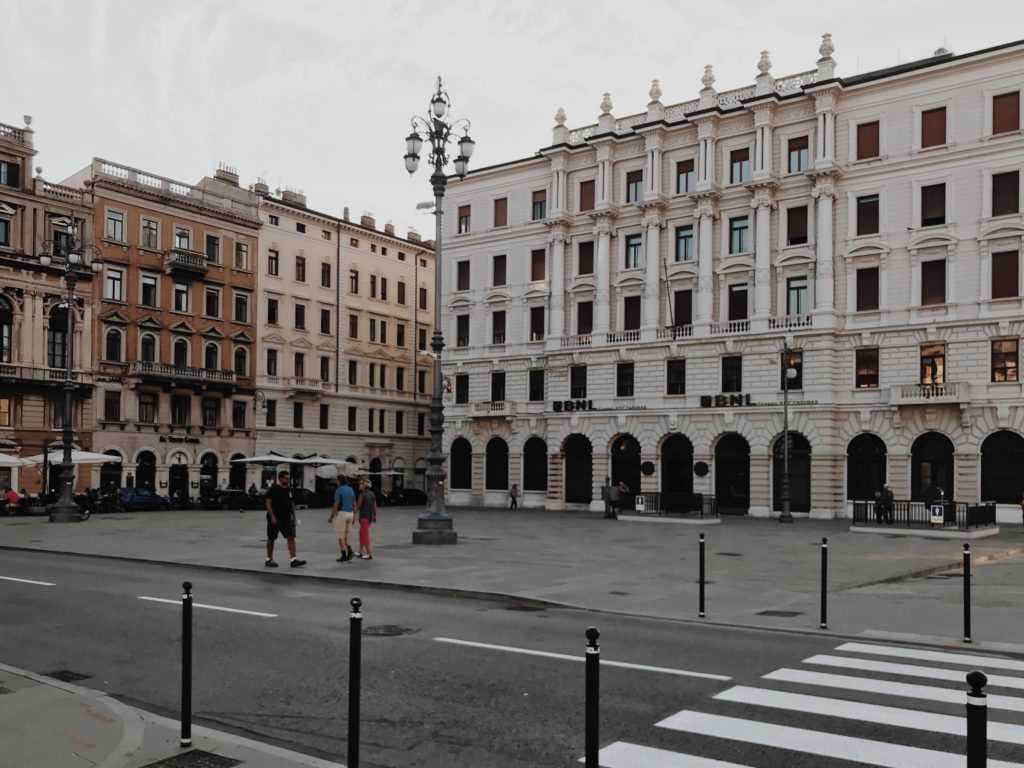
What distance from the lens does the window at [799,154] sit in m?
46.3

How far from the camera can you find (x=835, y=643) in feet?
35.7

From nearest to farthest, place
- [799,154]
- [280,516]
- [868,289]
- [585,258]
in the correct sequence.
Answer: [280,516] < [868,289] < [799,154] < [585,258]

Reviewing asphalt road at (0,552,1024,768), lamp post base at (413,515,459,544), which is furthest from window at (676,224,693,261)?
asphalt road at (0,552,1024,768)

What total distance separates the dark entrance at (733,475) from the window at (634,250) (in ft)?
36.4

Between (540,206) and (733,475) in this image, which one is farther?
(540,206)

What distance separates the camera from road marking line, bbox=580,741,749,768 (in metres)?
6.29

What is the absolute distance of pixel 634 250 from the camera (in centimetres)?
5203

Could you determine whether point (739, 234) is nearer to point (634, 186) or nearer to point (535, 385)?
point (634, 186)

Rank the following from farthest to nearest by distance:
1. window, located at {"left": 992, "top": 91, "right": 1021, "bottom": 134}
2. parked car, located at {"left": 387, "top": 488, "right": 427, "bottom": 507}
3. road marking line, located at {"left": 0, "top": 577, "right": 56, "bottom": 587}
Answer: parked car, located at {"left": 387, "top": 488, "right": 427, "bottom": 507} → window, located at {"left": 992, "top": 91, "right": 1021, "bottom": 134} → road marking line, located at {"left": 0, "top": 577, "right": 56, "bottom": 587}

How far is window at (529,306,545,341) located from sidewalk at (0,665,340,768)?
4788 cm

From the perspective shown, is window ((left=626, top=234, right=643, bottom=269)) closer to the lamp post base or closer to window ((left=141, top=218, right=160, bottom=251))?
window ((left=141, top=218, right=160, bottom=251))

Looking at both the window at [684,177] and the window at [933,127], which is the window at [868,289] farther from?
the window at [684,177]

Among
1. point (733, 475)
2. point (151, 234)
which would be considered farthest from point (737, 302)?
point (151, 234)

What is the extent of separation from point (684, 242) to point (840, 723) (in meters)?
44.7
